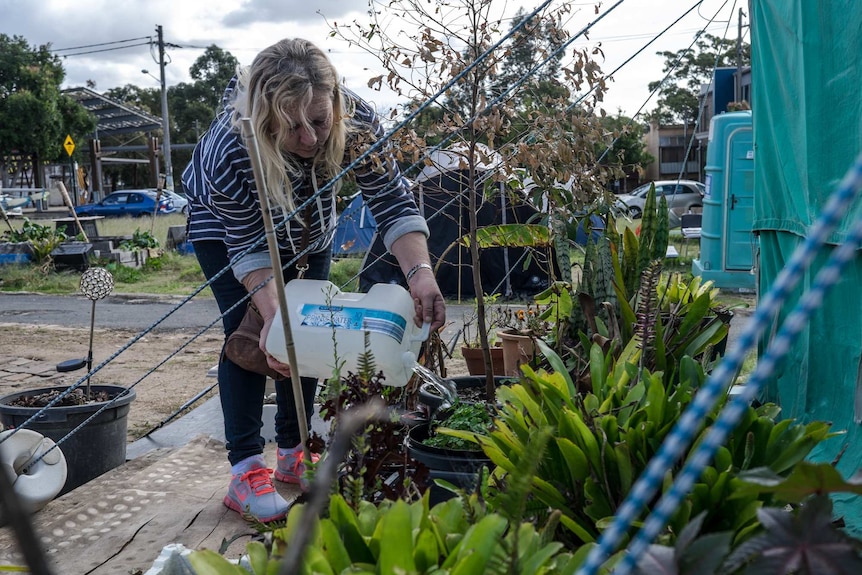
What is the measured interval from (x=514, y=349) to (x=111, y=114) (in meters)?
32.5

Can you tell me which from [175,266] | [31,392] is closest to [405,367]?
[31,392]

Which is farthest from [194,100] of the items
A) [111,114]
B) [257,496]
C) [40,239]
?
[257,496]

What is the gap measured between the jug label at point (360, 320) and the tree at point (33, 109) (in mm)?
A: 33078

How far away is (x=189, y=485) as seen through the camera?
3281mm

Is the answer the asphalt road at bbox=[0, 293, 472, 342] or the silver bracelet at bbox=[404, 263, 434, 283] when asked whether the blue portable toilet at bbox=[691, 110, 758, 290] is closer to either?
the asphalt road at bbox=[0, 293, 472, 342]

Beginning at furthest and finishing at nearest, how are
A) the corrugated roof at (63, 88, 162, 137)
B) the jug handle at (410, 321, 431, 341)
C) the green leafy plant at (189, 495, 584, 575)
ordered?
the corrugated roof at (63, 88, 162, 137) < the jug handle at (410, 321, 431, 341) < the green leafy plant at (189, 495, 584, 575)

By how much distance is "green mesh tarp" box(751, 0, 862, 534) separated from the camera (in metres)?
2.32

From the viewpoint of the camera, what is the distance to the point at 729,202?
8430 millimetres

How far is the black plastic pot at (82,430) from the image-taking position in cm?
344

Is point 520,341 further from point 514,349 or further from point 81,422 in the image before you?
point 81,422

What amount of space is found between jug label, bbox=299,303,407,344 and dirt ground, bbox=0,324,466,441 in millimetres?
2341

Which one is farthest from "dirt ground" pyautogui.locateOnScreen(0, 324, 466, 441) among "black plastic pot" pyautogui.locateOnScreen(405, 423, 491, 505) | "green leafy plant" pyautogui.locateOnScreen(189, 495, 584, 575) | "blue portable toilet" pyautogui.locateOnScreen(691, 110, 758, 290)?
"blue portable toilet" pyautogui.locateOnScreen(691, 110, 758, 290)

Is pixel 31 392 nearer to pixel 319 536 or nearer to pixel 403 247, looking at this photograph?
pixel 403 247

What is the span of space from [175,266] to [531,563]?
12.7 meters
